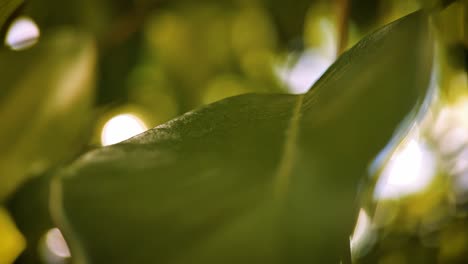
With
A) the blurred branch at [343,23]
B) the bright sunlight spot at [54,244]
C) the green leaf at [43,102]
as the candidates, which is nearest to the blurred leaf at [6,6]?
the green leaf at [43,102]

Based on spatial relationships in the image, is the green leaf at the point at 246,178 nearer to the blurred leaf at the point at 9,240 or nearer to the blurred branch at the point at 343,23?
the blurred branch at the point at 343,23

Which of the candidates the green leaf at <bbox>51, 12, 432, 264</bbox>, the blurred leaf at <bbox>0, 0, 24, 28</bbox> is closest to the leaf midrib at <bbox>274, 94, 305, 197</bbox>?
the green leaf at <bbox>51, 12, 432, 264</bbox>

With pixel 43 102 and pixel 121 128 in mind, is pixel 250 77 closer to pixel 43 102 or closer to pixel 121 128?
pixel 121 128

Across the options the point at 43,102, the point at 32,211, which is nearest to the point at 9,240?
the point at 32,211

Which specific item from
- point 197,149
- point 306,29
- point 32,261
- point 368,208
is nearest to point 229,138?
point 197,149

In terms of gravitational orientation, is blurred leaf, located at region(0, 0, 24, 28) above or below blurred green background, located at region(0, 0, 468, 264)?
below

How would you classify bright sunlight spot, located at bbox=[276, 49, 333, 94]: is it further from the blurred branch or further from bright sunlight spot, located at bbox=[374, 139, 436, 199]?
the blurred branch

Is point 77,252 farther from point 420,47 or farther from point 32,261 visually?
point 32,261

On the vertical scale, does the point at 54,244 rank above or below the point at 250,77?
below
